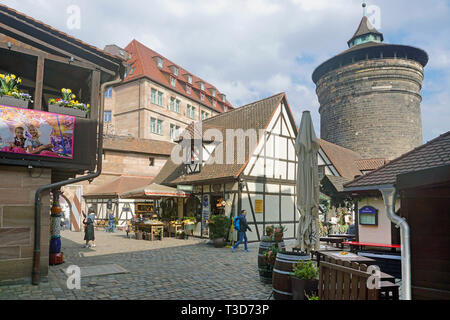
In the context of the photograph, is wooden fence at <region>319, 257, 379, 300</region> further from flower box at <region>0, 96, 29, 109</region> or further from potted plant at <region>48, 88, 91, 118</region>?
flower box at <region>0, 96, 29, 109</region>

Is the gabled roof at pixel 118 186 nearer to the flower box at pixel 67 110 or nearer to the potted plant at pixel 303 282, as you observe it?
the flower box at pixel 67 110

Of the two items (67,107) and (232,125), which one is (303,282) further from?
(232,125)

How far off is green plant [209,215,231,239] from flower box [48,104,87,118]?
6.96 m

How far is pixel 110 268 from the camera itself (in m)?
8.48

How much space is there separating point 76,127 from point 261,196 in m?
9.14

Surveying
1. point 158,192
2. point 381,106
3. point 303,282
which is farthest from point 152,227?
point 381,106

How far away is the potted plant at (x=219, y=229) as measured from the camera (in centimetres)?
1308

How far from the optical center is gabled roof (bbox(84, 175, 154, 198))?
961 inches

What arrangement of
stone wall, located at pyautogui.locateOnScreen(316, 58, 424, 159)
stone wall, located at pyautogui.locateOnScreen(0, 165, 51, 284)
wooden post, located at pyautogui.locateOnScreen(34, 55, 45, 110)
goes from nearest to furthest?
stone wall, located at pyautogui.locateOnScreen(0, 165, 51, 284)
wooden post, located at pyautogui.locateOnScreen(34, 55, 45, 110)
stone wall, located at pyautogui.locateOnScreen(316, 58, 424, 159)

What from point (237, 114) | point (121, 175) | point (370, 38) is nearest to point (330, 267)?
point (237, 114)

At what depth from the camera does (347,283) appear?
4.22 meters

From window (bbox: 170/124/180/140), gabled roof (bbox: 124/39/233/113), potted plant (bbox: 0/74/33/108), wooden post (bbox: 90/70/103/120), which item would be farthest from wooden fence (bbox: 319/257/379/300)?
window (bbox: 170/124/180/140)

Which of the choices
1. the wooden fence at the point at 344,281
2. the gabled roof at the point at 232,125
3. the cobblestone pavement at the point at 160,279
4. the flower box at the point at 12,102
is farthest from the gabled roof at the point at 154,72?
the wooden fence at the point at 344,281

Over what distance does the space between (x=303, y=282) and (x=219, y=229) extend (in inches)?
316
